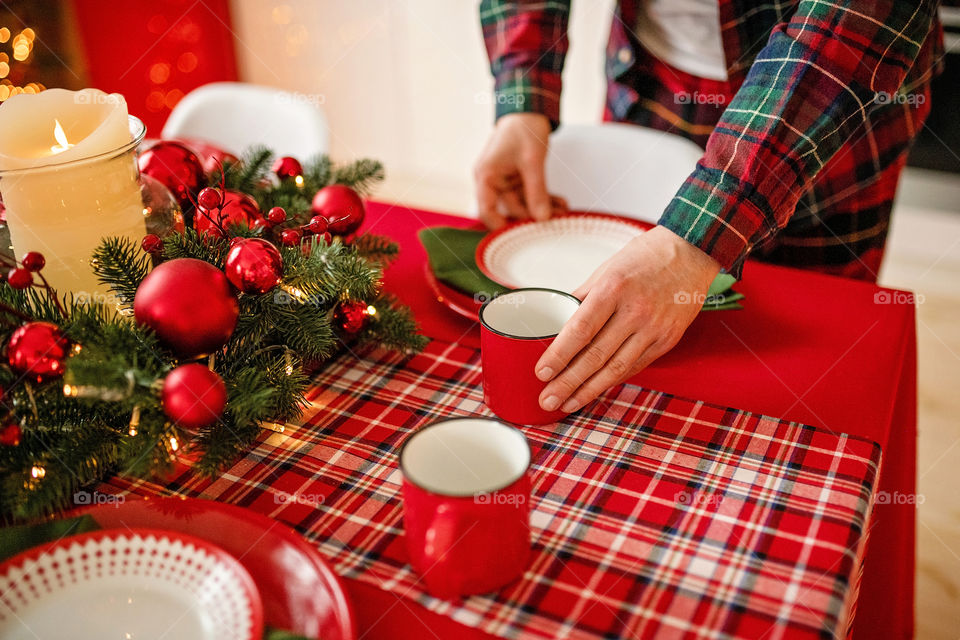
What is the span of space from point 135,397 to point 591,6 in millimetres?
2494

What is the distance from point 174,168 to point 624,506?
2.17 feet

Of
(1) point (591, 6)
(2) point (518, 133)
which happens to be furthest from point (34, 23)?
(2) point (518, 133)

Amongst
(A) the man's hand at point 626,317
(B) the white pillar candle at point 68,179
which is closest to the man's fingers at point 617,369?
(A) the man's hand at point 626,317

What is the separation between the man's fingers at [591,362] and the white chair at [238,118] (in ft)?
3.54

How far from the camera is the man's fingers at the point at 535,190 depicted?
1.12 meters

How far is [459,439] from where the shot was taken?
0.58 m

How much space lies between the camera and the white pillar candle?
66 centimetres

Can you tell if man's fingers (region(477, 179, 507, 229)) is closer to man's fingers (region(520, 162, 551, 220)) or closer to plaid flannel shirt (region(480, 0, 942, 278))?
man's fingers (region(520, 162, 551, 220))

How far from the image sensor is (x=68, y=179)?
67 cm

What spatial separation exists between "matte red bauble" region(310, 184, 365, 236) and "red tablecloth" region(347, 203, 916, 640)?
0.38 ft

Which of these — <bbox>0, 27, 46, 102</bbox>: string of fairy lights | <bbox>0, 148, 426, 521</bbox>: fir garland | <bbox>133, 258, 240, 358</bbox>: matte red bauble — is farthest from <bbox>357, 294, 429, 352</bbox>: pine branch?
<bbox>0, 27, 46, 102</bbox>: string of fairy lights

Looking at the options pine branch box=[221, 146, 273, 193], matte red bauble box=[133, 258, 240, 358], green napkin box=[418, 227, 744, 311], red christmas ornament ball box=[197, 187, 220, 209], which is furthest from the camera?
pine branch box=[221, 146, 273, 193]

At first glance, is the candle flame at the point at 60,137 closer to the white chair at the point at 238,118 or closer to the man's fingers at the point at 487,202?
the man's fingers at the point at 487,202

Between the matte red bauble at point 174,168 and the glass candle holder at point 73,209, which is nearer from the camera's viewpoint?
the glass candle holder at point 73,209
